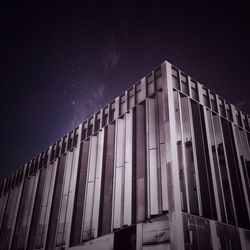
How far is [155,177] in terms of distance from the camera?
13.7 meters

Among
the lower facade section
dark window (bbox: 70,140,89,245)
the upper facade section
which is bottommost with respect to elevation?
the lower facade section

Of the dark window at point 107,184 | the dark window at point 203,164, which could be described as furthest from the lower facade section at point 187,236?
the dark window at point 107,184

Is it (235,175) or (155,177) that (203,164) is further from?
(235,175)

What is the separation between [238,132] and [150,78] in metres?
7.97

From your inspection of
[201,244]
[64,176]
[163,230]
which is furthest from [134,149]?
[64,176]

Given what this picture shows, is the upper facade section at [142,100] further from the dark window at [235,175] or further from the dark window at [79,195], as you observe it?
the dark window at [79,195]

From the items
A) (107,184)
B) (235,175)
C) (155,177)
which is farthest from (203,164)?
(107,184)

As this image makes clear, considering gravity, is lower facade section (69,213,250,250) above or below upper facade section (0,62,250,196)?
below

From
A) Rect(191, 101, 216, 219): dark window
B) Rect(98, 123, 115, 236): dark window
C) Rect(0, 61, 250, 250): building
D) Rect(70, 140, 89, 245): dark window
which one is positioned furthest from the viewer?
Rect(70, 140, 89, 245): dark window

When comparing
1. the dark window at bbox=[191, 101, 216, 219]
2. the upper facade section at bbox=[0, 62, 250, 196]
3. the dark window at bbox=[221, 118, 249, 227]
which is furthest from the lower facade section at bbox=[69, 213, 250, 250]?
the upper facade section at bbox=[0, 62, 250, 196]

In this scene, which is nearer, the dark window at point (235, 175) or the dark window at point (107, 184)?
the dark window at point (235, 175)

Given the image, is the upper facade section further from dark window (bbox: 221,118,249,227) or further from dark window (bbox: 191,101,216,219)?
dark window (bbox: 221,118,249,227)

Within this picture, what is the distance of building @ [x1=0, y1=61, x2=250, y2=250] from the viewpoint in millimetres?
12492

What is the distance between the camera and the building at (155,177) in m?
12.5
